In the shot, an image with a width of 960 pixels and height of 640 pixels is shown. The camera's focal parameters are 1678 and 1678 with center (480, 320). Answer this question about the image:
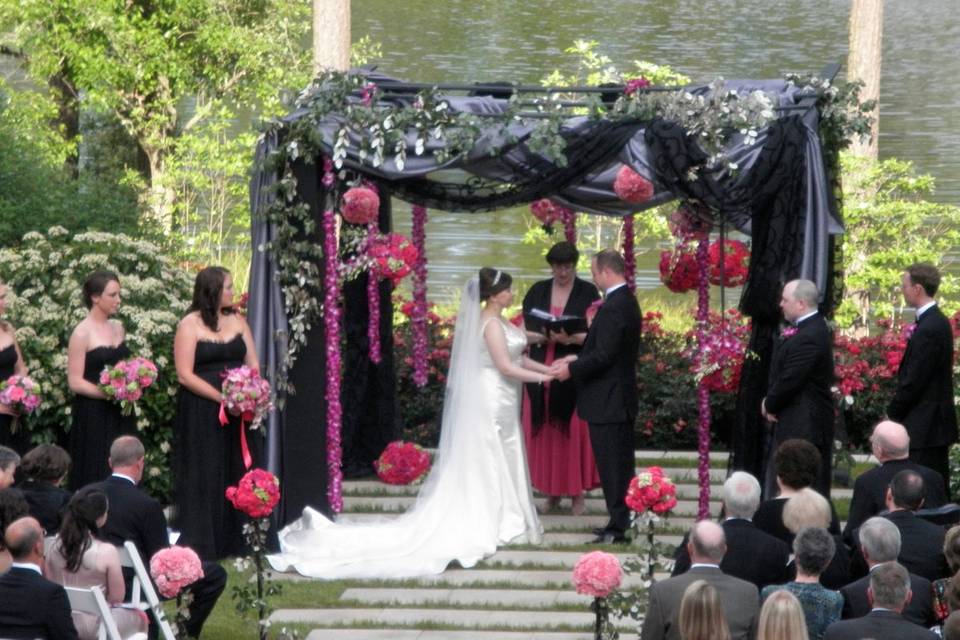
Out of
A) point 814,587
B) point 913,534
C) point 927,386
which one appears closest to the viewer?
point 814,587

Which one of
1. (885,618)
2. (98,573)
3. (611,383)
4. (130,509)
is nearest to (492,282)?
(611,383)

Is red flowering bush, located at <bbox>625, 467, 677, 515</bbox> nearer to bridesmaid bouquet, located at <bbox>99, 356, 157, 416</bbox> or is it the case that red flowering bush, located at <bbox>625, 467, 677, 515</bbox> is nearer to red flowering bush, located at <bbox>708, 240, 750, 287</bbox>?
red flowering bush, located at <bbox>708, 240, 750, 287</bbox>

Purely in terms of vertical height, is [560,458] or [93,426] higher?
[93,426]

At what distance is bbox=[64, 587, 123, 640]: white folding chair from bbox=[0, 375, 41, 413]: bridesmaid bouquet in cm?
288

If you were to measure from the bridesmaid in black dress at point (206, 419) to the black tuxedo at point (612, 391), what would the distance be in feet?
6.73

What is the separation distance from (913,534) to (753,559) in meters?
0.75

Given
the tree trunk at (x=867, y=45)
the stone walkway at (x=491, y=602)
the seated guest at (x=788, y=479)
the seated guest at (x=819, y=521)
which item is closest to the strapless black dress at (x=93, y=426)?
the stone walkway at (x=491, y=602)

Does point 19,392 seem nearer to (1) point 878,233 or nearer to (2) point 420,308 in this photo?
(2) point 420,308

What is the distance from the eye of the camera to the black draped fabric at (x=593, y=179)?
9.48 m

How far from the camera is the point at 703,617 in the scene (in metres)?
5.65

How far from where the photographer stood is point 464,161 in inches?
385

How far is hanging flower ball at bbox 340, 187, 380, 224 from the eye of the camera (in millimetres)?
10461

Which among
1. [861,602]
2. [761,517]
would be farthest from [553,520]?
[861,602]

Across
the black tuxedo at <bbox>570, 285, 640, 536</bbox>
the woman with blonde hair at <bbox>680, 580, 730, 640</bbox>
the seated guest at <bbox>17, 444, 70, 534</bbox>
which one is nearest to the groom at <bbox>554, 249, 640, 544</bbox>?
the black tuxedo at <bbox>570, 285, 640, 536</bbox>
